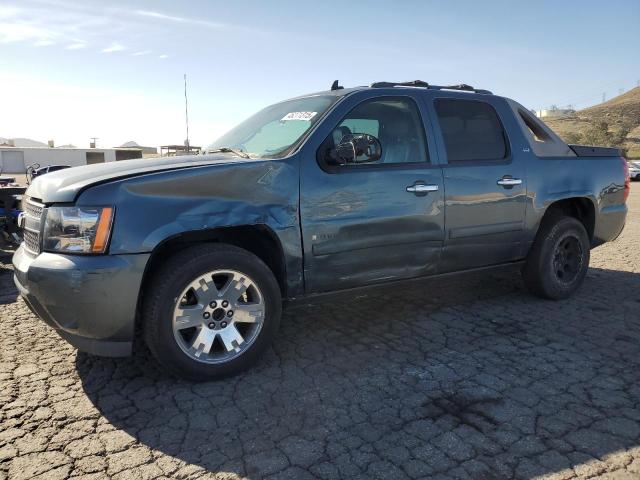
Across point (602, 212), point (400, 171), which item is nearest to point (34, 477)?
point (400, 171)

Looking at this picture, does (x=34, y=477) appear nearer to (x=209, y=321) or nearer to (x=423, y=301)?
(x=209, y=321)

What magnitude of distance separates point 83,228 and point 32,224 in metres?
0.62

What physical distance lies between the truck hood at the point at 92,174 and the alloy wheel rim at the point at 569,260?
3391 mm

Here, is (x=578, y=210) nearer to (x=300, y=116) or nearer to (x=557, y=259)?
(x=557, y=259)

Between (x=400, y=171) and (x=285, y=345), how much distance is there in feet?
5.24

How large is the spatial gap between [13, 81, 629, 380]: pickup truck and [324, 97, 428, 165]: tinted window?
0.01m

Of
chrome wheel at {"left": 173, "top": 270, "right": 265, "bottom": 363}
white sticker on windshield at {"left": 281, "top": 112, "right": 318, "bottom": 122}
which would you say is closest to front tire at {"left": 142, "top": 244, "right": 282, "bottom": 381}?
chrome wheel at {"left": 173, "top": 270, "right": 265, "bottom": 363}

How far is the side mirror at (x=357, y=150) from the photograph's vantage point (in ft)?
11.3

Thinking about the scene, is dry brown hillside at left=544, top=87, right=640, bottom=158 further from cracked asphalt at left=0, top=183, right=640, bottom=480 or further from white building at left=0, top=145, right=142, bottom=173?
white building at left=0, top=145, right=142, bottom=173

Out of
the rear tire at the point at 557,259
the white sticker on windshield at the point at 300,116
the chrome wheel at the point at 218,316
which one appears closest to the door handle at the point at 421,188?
the white sticker on windshield at the point at 300,116

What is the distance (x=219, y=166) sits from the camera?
10.4 ft

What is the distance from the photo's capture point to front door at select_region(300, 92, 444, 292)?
345 cm

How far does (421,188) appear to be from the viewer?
3838 millimetres

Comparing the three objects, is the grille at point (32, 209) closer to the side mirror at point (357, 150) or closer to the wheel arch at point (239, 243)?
the wheel arch at point (239, 243)
